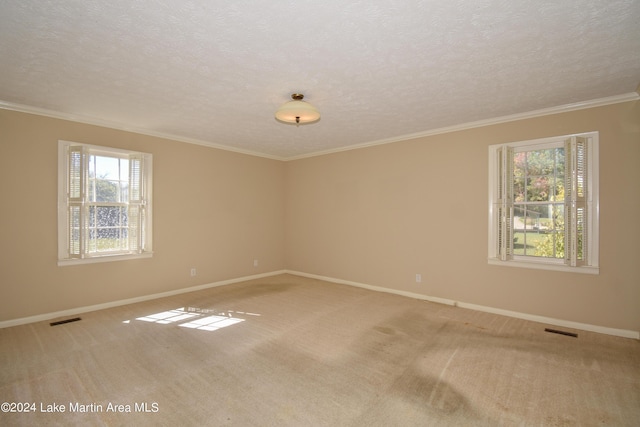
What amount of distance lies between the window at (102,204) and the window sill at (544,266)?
16.8 ft

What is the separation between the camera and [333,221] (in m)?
5.84

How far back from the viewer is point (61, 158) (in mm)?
3744

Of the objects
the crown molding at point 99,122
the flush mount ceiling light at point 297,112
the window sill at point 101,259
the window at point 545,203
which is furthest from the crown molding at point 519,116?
the window sill at point 101,259

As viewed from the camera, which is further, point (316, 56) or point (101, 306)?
point (101, 306)

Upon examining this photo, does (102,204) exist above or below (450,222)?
above

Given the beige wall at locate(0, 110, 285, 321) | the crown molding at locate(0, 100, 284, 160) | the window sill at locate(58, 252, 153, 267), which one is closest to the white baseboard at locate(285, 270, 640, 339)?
the beige wall at locate(0, 110, 285, 321)

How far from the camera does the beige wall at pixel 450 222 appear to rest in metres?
3.22

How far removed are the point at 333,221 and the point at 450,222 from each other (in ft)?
7.33

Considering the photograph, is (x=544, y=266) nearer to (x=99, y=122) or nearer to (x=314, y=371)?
(x=314, y=371)

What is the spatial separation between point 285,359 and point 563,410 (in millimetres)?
2134

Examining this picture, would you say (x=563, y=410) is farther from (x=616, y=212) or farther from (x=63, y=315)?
(x=63, y=315)

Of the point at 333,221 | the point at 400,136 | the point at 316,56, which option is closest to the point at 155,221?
the point at 333,221

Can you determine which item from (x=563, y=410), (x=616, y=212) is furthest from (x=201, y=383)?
(x=616, y=212)

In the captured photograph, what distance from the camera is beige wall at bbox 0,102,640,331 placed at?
3.29m
